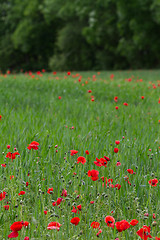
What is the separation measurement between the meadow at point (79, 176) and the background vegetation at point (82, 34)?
62.8ft

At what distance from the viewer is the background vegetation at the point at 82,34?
28.1 m

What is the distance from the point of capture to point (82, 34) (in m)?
34.9

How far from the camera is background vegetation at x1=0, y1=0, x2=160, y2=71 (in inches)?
1106

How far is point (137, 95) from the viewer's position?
8.44 m

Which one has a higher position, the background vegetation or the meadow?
the background vegetation

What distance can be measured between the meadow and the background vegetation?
1913 cm

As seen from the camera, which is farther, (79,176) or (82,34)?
(82,34)

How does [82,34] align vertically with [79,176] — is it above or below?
above

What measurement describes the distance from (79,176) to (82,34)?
1330 inches

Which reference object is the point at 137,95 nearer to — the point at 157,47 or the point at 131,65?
the point at 157,47

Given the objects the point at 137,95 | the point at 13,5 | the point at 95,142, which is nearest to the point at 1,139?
the point at 95,142

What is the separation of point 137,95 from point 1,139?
18.0 ft

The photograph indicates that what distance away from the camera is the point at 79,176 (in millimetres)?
2654

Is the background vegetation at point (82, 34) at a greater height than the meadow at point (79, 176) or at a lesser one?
greater
